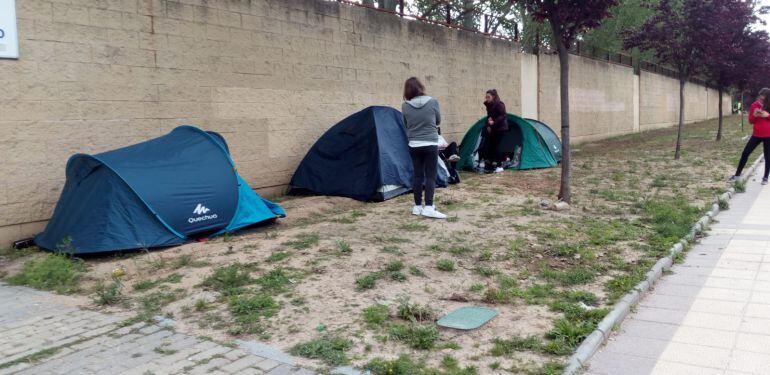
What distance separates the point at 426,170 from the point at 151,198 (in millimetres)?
3339

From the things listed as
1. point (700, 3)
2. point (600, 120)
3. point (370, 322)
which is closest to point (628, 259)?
point (370, 322)

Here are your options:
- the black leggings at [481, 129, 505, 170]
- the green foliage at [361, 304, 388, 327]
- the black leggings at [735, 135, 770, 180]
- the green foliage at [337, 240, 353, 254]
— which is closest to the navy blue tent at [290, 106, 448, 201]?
the green foliage at [337, 240, 353, 254]

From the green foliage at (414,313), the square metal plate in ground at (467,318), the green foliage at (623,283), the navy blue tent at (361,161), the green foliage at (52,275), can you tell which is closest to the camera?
the square metal plate in ground at (467,318)

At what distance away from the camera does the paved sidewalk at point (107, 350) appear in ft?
11.8

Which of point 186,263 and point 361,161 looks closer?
point 186,263

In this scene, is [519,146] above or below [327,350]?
above

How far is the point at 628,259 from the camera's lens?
5.88 metres

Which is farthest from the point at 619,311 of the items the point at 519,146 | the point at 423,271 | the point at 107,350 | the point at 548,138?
the point at 548,138

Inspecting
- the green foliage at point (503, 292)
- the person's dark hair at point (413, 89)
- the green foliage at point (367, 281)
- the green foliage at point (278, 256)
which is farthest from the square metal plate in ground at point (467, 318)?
the person's dark hair at point (413, 89)

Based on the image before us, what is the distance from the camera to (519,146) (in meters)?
13.3

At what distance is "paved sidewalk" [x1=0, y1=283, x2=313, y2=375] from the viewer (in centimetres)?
361

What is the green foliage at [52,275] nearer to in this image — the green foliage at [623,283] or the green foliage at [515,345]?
the green foliage at [515,345]

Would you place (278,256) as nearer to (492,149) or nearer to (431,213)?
(431,213)

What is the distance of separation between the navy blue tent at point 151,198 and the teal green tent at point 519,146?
6.91 m
